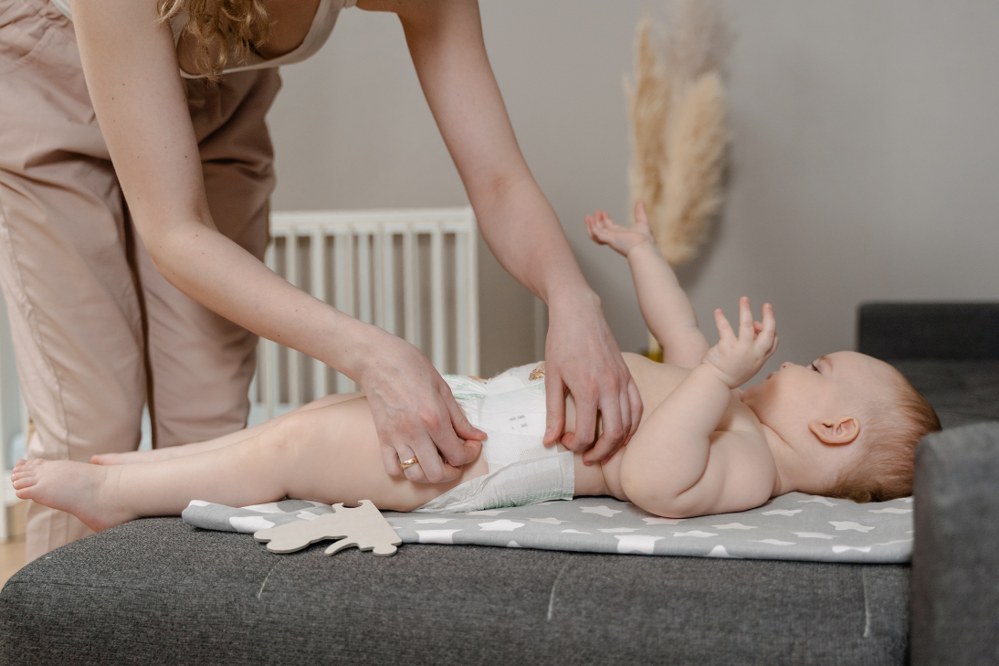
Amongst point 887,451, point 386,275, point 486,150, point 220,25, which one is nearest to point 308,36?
point 220,25

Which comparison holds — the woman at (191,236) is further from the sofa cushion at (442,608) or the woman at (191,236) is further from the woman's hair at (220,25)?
the sofa cushion at (442,608)

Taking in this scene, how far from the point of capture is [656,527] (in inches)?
43.7

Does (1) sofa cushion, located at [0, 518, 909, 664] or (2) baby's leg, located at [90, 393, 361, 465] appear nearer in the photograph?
(1) sofa cushion, located at [0, 518, 909, 664]

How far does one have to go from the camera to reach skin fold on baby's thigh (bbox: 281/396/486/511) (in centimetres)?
120

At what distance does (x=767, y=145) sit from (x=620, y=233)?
5.39ft

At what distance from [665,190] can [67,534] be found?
6.81ft

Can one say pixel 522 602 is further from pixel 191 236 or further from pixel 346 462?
pixel 191 236

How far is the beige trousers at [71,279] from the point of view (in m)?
1.39

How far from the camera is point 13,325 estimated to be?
145 centimetres

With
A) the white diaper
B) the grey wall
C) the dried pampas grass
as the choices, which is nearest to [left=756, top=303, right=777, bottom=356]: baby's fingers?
the white diaper

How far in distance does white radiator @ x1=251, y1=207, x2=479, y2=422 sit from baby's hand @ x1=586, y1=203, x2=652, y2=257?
1278 mm

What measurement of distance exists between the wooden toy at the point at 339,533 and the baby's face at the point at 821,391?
596mm

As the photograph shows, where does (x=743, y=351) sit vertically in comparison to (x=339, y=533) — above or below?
above

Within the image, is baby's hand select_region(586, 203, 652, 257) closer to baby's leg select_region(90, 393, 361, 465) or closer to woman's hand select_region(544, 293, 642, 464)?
woman's hand select_region(544, 293, 642, 464)
